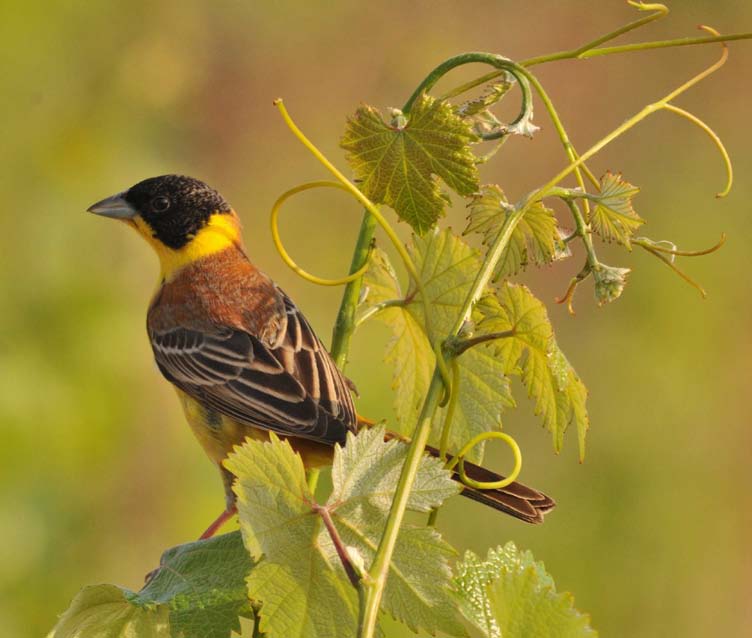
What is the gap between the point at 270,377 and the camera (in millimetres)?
2371

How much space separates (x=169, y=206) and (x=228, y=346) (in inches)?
17.6

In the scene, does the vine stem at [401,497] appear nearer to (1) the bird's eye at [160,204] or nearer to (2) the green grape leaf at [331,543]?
(2) the green grape leaf at [331,543]

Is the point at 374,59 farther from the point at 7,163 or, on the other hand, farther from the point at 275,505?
the point at 275,505

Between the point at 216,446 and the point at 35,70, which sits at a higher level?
the point at 35,70

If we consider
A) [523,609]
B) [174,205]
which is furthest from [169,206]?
[523,609]

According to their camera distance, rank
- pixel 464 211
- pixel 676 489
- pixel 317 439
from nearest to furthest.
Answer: pixel 317 439, pixel 676 489, pixel 464 211

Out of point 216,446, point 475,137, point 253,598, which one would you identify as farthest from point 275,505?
point 216,446

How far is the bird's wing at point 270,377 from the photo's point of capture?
2148mm

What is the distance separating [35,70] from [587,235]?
3380 millimetres

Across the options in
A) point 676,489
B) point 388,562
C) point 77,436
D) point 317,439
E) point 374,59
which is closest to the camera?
point 388,562

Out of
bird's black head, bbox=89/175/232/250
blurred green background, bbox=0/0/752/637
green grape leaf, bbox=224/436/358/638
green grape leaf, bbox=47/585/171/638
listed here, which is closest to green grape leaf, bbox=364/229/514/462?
green grape leaf, bbox=224/436/358/638

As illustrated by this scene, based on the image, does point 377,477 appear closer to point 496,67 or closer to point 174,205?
point 496,67

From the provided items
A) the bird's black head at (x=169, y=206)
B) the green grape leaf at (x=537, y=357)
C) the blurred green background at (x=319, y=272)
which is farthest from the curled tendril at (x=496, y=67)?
the blurred green background at (x=319, y=272)

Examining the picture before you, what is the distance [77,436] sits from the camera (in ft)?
12.3
